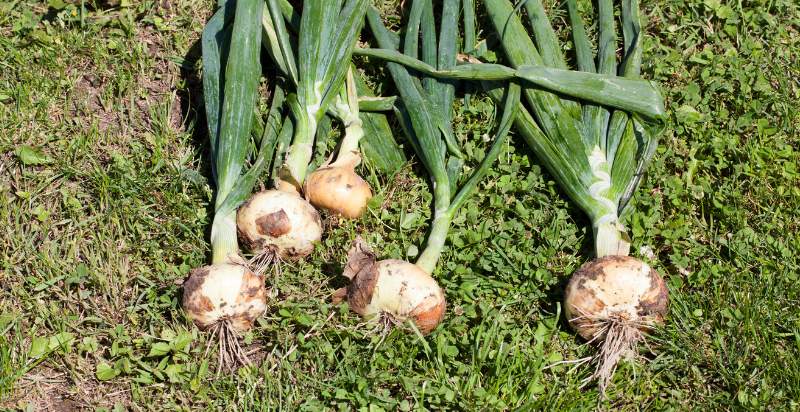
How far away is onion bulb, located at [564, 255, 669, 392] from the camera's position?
8.84 ft

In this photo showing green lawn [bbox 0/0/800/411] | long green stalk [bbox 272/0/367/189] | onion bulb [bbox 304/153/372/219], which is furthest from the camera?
long green stalk [bbox 272/0/367/189]

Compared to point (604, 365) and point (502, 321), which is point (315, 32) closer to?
point (502, 321)

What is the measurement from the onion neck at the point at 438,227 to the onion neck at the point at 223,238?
24.3 inches

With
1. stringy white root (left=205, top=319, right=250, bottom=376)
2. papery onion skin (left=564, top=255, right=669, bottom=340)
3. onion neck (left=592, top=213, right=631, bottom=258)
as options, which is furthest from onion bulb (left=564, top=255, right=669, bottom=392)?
stringy white root (left=205, top=319, right=250, bottom=376)

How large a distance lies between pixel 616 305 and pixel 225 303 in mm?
1206

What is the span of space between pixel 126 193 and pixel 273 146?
535 mm

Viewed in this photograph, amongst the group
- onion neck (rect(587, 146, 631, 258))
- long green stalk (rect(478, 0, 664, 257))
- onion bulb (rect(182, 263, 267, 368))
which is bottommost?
onion bulb (rect(182, 263, 267, 368))

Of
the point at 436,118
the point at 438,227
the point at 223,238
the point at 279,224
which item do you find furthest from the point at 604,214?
the point at 223,238

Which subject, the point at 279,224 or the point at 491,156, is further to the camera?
the point at 491,156

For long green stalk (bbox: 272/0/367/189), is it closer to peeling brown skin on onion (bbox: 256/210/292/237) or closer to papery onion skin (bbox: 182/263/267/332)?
peeling brown skin on onion (bbox: 256/210/292/237)

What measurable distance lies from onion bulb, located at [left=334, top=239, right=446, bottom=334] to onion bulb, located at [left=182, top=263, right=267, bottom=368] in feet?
1.03

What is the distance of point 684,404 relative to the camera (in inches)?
104

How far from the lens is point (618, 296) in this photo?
8.86 feet

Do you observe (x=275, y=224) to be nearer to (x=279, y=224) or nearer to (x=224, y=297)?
(x=279, y=224)
